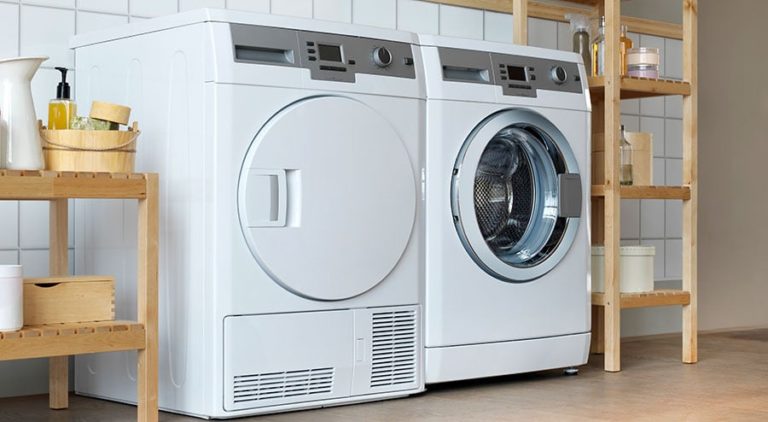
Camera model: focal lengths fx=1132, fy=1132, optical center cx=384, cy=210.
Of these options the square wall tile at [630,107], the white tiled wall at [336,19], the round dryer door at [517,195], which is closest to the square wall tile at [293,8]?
the white tiled wall at [336,19]

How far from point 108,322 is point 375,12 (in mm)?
1680

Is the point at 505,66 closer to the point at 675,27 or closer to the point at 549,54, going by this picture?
the point at 549,54

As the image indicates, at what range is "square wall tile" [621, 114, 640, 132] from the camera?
4.51 m

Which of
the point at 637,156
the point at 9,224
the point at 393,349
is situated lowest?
the point at 393,349

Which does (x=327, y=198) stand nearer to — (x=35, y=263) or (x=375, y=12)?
(x=35, y=263)

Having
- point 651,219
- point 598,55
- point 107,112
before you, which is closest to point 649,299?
point 598,55

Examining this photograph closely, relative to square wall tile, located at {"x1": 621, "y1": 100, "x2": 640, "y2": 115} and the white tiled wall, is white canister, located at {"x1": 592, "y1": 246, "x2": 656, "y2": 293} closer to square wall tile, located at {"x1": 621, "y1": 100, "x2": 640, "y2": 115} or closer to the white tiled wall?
the white tiled wall

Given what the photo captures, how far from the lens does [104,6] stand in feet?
10.1

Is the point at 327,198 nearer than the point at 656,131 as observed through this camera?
Yes

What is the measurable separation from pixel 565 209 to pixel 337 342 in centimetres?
89

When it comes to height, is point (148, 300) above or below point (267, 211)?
below

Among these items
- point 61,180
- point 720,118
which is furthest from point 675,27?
point 61,180

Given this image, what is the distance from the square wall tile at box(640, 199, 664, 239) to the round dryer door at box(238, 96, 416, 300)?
1.92 m

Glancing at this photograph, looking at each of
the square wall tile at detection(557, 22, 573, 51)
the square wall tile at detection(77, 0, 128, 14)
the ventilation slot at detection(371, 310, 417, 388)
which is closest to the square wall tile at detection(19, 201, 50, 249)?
the square wall tile at detection(77, 0, 128, 14)
